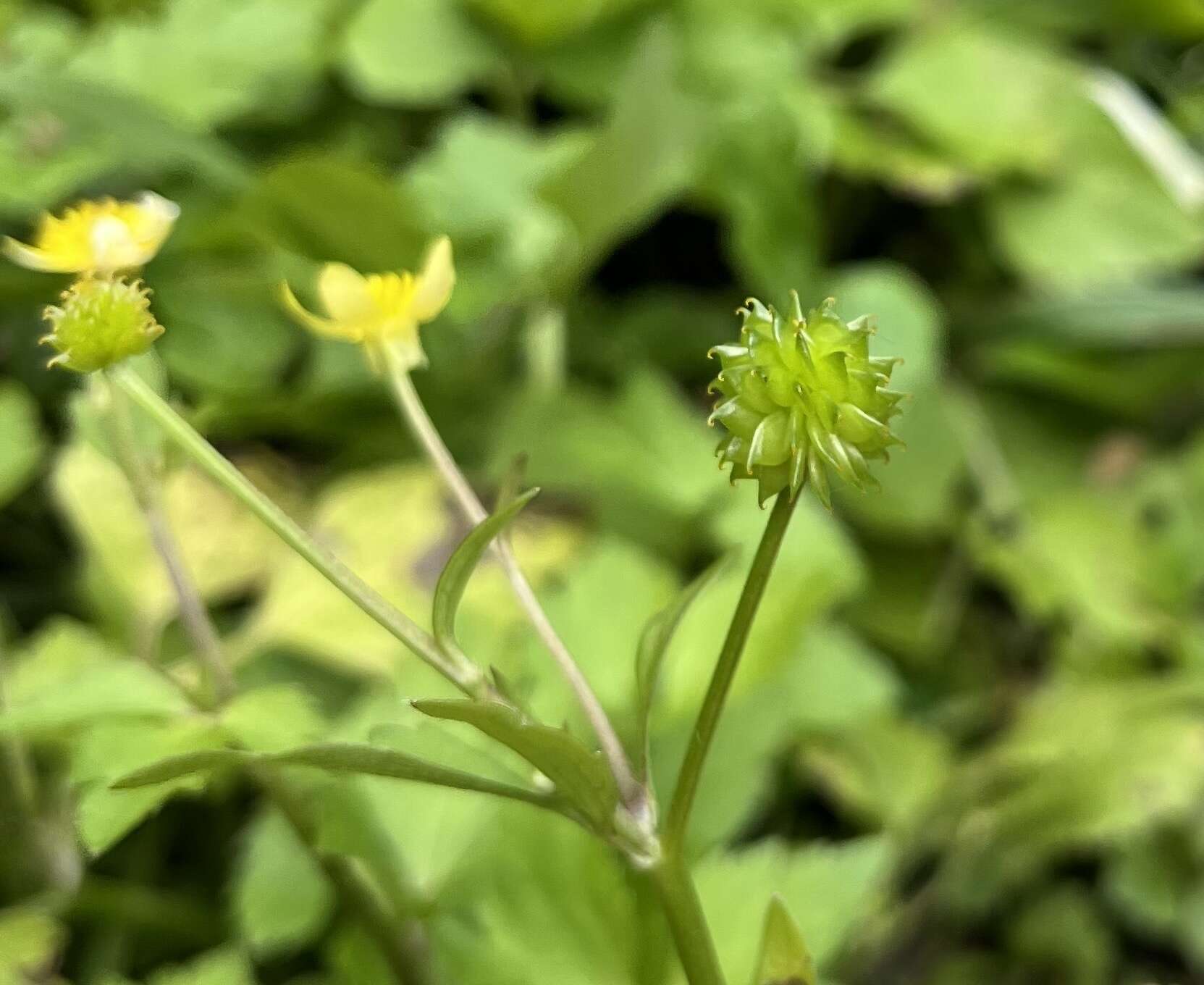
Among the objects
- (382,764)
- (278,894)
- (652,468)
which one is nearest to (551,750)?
(382,764)

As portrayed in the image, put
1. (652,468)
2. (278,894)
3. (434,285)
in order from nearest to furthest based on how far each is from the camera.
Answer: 1. (434,285)
2. (278,894)
3. (652,468)

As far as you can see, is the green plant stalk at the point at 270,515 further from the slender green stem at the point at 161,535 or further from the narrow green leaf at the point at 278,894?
the narrow green leaf at the point at 278,894

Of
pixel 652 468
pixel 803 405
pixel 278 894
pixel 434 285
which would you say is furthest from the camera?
pixel 652 468

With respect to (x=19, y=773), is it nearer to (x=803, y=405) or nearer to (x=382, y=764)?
(x=382, y=764)

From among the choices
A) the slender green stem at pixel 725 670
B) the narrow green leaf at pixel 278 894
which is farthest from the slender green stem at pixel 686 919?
the narrow green leaf at pixel 278 894

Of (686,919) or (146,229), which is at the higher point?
(146,229)

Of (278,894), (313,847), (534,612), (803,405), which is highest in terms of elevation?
(803,405)
